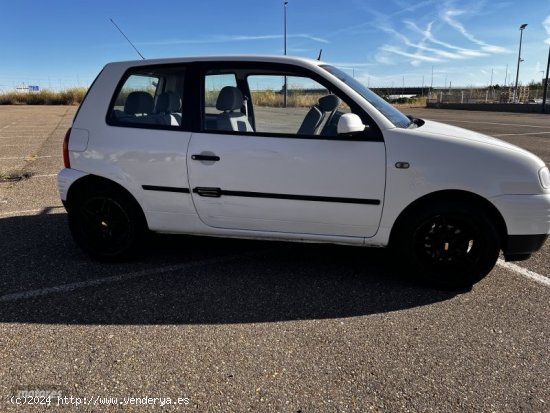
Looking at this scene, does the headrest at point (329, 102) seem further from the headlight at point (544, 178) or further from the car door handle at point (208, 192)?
the headlight at point (544, 178)

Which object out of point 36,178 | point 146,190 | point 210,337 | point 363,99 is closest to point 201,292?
point 210,337

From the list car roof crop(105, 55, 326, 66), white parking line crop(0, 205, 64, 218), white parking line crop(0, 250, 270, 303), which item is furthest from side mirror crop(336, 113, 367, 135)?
white parking line crop(0, 205, 64, 218)

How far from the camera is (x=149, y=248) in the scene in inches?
174

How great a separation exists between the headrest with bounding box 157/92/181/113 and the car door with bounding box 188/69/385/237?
0.26 metres

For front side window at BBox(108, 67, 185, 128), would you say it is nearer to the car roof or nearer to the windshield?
the car roof

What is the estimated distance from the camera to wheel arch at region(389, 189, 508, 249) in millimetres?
3301

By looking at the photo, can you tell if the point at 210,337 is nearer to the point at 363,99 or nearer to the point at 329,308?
the point at 329,308

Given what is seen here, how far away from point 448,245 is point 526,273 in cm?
95

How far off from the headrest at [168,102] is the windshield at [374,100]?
4.08 feet

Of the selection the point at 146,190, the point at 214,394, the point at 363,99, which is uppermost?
the point at 363,99

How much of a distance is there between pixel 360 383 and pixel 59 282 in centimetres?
253

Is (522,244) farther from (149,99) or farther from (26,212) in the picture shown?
(26,212)

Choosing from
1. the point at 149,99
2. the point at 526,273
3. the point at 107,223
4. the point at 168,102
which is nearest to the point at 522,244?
the point at 526,273

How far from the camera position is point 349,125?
3168mm
